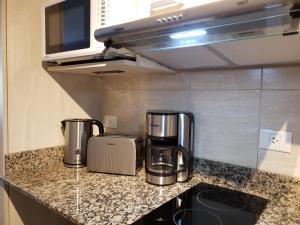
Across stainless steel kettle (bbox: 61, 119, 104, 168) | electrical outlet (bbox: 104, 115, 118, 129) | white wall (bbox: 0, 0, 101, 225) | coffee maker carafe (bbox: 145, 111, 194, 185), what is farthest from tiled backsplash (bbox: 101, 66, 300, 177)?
white wall (bbox: 0, 0, 101, 225)

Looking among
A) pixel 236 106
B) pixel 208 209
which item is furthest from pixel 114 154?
pixel 236 106

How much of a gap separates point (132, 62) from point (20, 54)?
1.94 feet

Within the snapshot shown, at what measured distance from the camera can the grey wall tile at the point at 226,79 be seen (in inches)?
37.9

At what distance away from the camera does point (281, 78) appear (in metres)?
0.90

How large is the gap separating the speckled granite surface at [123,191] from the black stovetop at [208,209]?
0.03 meters

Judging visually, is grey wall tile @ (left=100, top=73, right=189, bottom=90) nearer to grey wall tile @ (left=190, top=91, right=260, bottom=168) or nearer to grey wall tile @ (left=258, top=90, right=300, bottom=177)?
grey wall tile @ (left=190, top=91, right=260, bottom=168)

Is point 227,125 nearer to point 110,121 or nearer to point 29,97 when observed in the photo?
point 110,121

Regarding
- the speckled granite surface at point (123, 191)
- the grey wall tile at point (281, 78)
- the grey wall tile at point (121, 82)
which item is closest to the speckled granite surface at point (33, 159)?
the speckled granite surface at point (123, 191)

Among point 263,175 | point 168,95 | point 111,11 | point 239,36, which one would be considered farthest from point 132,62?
point 263,175

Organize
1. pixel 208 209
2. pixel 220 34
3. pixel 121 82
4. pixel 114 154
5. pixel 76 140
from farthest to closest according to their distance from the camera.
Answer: pixel 121 82
pixel 76 140
pixel 114 154
pixel 208 209
pixel 220 34

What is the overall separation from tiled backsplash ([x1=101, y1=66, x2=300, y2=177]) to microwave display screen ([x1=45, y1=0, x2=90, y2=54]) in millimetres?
431

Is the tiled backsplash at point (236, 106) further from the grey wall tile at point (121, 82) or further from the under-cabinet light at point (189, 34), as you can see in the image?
the under-cabinet light at point (189, 34)

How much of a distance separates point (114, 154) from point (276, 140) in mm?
725

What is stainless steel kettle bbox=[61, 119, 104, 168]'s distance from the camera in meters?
1.27
